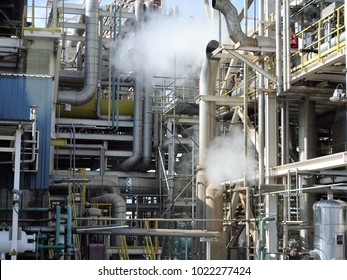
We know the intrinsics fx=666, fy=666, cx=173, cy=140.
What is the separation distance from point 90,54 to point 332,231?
14430 mm

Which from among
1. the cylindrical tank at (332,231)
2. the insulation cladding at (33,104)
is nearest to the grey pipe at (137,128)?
the insulation cladding at (33,104)

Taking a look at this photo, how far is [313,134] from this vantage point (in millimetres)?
18859

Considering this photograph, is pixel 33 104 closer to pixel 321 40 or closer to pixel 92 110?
pixel 321 40

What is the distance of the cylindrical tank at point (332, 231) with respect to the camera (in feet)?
50.8

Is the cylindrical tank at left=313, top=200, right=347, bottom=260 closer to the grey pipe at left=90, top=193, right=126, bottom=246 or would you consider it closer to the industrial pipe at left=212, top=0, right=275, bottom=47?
the industrial pipe at left=212, top=0, right=275, bottom=47

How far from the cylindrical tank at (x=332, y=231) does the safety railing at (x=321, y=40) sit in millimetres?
3616

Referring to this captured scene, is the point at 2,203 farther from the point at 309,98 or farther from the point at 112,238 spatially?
the point at 309,98

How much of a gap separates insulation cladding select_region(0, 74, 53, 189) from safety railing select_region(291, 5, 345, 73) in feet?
23.2

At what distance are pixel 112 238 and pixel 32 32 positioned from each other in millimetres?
7675

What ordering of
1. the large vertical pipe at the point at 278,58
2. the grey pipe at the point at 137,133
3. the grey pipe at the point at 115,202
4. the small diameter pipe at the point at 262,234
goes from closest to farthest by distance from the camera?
the small diameter pipe at the point at 262,234, the large vertical pipe at the point at 278,58, the grey pipe at the point at 115,202, the grey pipe at the point at 137,133

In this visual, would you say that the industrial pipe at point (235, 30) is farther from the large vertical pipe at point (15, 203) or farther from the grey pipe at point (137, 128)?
the grey pipe at point (137, 128)

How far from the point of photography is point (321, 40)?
17.2 metres

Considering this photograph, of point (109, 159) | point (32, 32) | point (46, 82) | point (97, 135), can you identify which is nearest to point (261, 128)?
point (46, 82)

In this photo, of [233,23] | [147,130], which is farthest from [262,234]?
[147,130]
